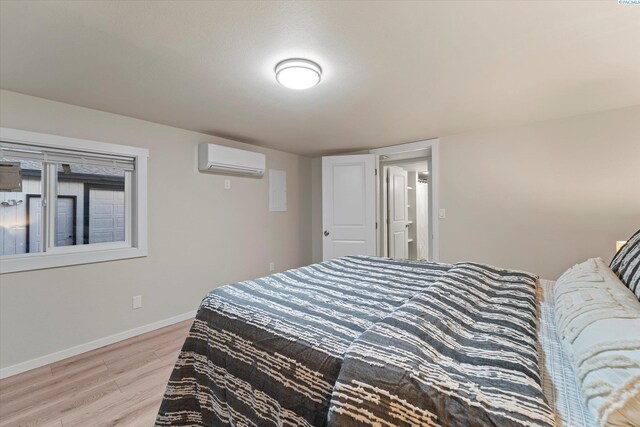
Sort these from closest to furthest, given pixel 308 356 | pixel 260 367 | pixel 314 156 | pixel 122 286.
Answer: pixel 308 356, pixel 260 367, pixel 122 286, pixel 314 156

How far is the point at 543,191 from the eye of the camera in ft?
9.49

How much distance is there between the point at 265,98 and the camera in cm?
230

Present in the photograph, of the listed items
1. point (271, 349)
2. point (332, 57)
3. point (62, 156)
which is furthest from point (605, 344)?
point (62, 156)

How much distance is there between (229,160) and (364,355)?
119 inches

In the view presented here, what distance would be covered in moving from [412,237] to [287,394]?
201 inches

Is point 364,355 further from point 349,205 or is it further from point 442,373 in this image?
point 349,205

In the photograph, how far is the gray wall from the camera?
8.39ft

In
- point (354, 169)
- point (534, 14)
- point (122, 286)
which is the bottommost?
point (122, 286)

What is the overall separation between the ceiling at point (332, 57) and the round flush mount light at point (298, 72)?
0.17 feet

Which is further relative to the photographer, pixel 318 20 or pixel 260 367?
pixel 318 20

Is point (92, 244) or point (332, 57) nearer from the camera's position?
point (332, 57)

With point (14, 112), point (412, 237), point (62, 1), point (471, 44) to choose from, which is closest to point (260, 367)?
point (62, 1)

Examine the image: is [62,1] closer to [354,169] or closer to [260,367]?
[260,367]

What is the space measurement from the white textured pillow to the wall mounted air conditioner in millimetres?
3211
